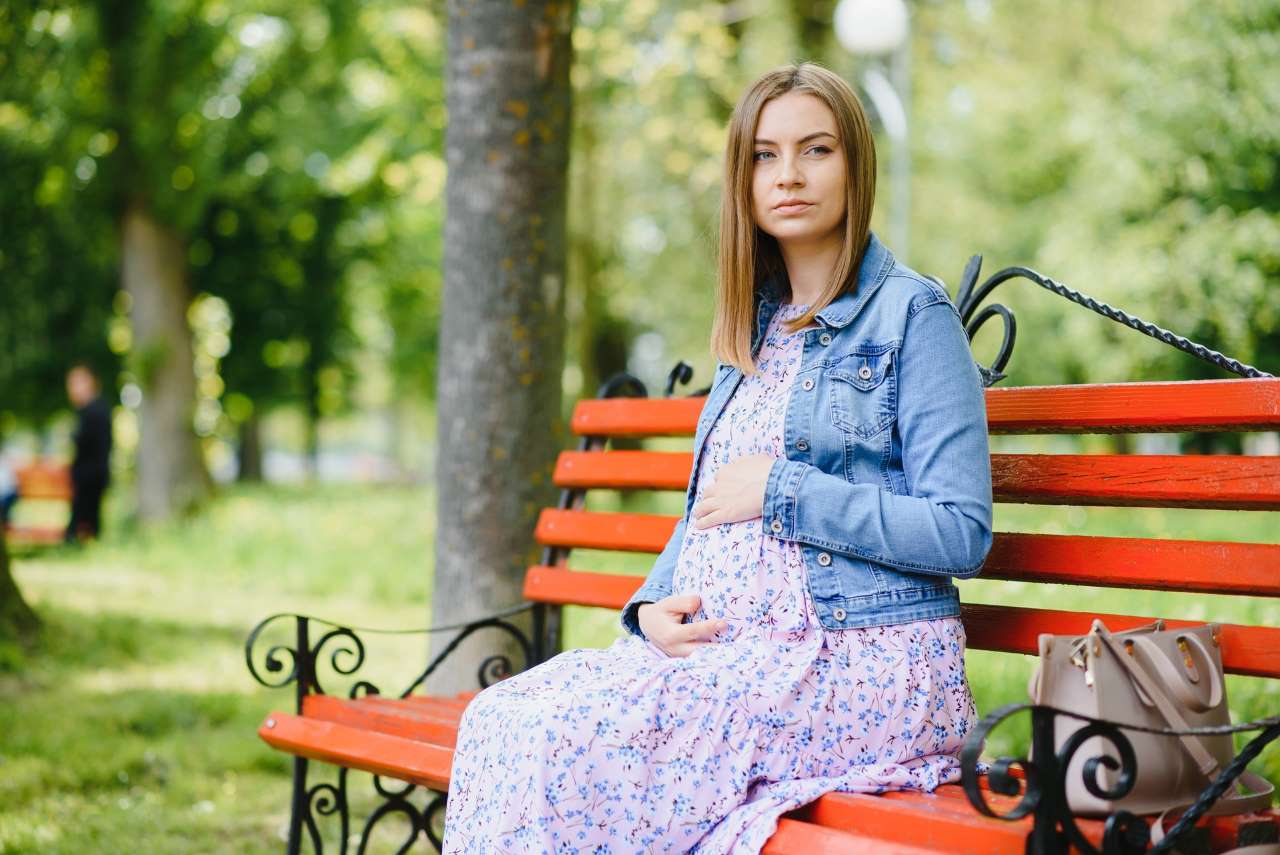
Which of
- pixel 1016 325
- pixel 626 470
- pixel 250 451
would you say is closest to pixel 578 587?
pixel 626 470

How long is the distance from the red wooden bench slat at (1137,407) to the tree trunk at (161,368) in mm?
13613

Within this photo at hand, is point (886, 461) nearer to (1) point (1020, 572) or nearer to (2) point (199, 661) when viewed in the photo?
(1) point (1020, 572)

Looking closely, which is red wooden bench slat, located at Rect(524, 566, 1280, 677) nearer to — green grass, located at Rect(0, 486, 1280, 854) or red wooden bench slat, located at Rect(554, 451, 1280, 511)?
red wooden bench slat, located at Rect(554, 451, 1280, 511)

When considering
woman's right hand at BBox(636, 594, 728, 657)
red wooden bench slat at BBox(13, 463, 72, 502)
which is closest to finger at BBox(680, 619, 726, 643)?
woman's right hand at BBox(636, 594, 728, 657)

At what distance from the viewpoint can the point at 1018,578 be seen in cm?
288

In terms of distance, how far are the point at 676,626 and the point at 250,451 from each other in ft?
87.4

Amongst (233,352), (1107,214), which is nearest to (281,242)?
(233,352)

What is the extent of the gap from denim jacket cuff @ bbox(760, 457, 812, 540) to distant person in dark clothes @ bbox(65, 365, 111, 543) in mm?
12438

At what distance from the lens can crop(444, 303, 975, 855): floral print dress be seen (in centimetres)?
229

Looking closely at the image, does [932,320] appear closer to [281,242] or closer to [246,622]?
[246,622]

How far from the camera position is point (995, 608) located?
2938mm

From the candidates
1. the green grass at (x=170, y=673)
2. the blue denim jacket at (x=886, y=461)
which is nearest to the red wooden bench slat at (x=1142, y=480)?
the blue denim jacket at (x=886, y=461)

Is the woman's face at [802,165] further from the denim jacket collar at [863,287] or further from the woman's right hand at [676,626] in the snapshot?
the woman's right hand at [676,626]

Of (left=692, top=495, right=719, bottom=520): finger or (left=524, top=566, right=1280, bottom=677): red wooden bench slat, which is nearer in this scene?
(left=524, top=566, right=1280, bottom=677): red wooden bench slat
